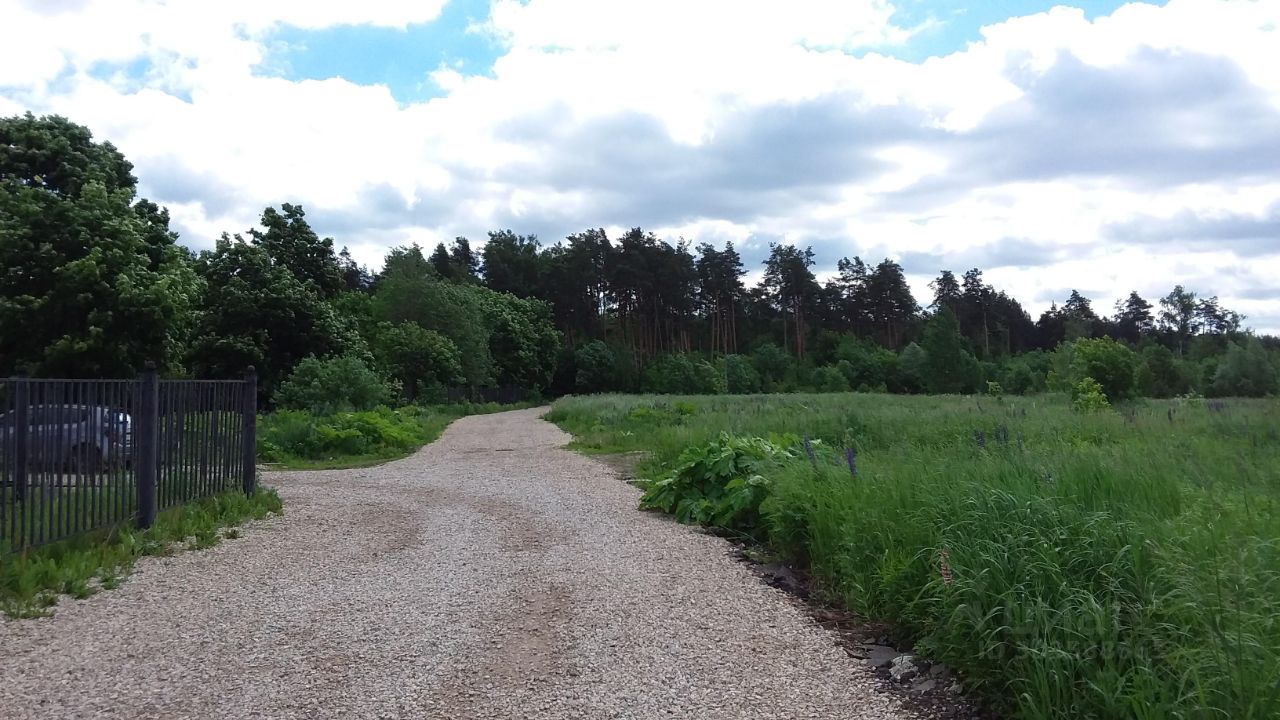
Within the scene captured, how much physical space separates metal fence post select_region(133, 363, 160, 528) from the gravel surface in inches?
36.8

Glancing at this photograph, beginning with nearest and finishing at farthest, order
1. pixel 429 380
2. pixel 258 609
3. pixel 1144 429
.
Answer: pixel 258 609 < pixel 1144 429 < pixel 429 380

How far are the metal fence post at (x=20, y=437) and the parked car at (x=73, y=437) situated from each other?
41 millimetres

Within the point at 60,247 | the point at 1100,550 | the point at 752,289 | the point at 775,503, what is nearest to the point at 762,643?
the point at 1100,550

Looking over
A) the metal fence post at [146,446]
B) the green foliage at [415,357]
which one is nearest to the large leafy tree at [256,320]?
the green foliage at [415,357]

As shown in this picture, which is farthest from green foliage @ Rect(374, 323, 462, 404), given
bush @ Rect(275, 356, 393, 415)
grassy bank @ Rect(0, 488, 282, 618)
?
grassy bank @ Rect(0, 488, 282, 618)

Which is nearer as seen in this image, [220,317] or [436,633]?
[436,633]

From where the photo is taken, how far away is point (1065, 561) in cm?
470

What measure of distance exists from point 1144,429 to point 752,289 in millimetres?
88158

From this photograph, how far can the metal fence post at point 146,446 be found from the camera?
8789 mm

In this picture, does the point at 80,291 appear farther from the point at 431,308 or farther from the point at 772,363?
the point at 772,363

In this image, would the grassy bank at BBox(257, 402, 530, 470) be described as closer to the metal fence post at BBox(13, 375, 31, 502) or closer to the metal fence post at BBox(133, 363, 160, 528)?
the metal fence post at BBox(133, 363, 160, 528)

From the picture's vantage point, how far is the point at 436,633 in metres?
5.72

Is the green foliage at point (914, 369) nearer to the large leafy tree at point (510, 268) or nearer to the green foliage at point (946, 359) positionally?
the green foliage at point (946, 359)

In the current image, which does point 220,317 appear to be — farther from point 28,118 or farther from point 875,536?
point 875,536
